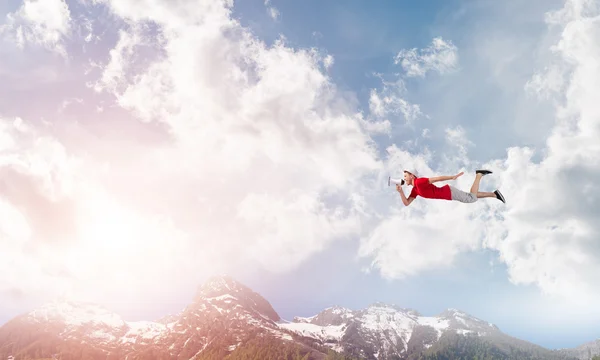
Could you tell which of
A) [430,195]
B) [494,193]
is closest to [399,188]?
[430,195]

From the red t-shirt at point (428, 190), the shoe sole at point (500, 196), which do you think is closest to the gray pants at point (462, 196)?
the red t-shirt at point (428, 190)

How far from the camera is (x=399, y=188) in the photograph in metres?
18.1

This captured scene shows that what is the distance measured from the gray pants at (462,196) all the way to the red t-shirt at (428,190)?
0.73 feet

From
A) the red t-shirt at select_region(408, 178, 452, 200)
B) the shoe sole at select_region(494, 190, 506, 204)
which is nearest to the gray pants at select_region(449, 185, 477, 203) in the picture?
the red t-shirt at select_region(408, 178, 452, 200)

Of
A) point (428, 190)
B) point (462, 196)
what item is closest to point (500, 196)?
point (462, 196)

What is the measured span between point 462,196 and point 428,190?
7.31 ft

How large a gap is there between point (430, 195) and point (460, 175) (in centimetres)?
265

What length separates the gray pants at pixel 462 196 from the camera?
1864 cm

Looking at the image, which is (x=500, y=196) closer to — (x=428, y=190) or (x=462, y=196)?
(x=462, y=196)

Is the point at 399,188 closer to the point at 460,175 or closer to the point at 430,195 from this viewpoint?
the point at 430,195

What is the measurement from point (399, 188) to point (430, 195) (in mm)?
1643

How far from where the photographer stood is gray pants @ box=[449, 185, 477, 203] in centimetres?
1864

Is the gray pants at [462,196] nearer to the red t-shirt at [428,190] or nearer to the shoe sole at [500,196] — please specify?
the red t-shirt at [428,190]

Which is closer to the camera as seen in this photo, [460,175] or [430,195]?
[460,175]
